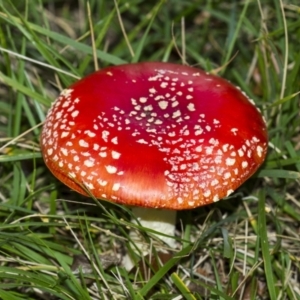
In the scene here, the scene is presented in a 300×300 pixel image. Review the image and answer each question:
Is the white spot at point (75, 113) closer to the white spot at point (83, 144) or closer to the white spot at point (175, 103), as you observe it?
the white spot at point (83, 144)

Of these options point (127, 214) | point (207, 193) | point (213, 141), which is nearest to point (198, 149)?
point (213, 141)

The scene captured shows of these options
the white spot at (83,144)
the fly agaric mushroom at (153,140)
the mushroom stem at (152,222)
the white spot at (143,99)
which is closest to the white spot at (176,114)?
the fly agaric mushroom at (153,140)

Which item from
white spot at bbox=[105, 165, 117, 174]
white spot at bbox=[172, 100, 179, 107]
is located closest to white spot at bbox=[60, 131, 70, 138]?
white spot at bbox=[105, 165, 117, 174]

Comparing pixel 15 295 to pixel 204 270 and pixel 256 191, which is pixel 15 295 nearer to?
pixel 204 270

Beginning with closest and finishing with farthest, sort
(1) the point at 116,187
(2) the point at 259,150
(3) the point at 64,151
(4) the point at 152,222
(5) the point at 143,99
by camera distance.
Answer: (1) the point at 116,187, (3) the point at 64,151, (2) the point at 259,150, (5) the point at 143,99, (4) the point at 152,222

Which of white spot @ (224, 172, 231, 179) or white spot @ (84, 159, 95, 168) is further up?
white spot @ (84, 159, 95, 168)

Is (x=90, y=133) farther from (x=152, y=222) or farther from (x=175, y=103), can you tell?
(x=152, y=222)

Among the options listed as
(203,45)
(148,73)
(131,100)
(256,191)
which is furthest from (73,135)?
(203,45)

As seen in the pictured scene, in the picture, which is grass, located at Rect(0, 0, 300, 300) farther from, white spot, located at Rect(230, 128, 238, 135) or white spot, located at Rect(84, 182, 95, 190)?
white spot, located at Rect(230, 128, 238, 135)

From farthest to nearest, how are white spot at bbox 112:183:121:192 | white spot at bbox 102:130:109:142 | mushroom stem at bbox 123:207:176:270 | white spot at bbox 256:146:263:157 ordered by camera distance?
mushroom stem at bbox 123:207:176:270
white spot at bbox 256:146:263:157
white spot at bbox 102:130:109:142
white spot at bbox 112:183:121:192
